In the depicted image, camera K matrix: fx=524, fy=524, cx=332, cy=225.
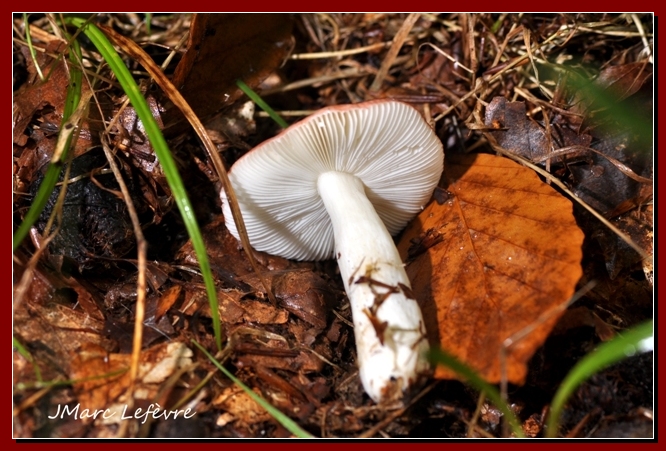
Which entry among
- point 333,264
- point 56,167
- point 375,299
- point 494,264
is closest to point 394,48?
point 333,264

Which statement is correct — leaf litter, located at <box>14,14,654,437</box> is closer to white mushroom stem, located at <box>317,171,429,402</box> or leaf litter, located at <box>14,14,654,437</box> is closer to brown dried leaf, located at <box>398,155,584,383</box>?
brown dried leaf, located at <box>398,155,584,383</box>

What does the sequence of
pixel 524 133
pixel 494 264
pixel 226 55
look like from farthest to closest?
pixel 226 55 → pixel 524 133 → pixel 494 264

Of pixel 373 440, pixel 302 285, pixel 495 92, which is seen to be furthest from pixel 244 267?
pixel 495 92

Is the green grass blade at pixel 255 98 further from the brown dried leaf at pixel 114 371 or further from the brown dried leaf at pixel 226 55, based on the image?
the brown dried leaf at pixel 114 371

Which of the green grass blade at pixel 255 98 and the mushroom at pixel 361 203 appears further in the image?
the green grass blade at pixel 255 98

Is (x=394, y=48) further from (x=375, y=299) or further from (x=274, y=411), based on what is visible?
(x=274, y=411)

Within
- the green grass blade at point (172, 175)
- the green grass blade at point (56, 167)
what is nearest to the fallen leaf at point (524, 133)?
the green grass blade at point (172, 175)

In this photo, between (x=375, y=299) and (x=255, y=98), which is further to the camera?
(x=255, y=98)

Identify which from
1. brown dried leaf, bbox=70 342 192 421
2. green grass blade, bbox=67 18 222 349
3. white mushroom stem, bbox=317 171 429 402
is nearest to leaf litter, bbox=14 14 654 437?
brown dried leaf, bbox=70 342 192 421
